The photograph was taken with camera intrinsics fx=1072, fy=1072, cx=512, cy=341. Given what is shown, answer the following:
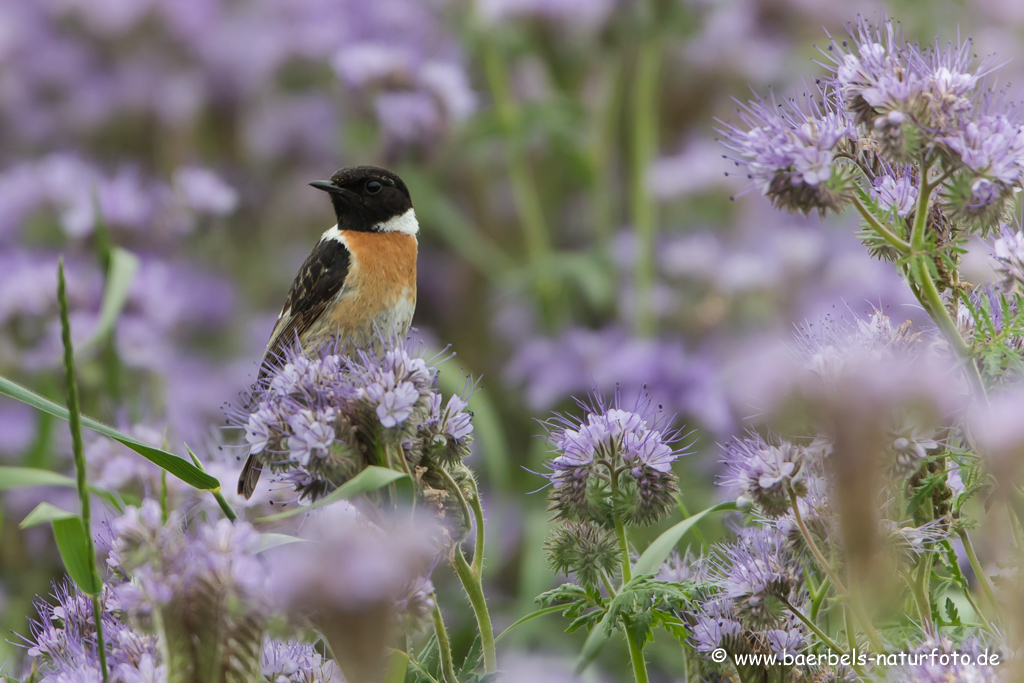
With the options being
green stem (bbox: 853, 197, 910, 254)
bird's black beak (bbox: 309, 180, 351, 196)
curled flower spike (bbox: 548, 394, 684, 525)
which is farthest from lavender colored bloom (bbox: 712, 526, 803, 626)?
bird's black beak (bbox: 309, 180, 351, 196)

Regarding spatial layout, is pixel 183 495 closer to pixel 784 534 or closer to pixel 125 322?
pixel 784 534

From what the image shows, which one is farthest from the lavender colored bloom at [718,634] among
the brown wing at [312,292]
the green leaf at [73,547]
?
the brown wing at [312,292]

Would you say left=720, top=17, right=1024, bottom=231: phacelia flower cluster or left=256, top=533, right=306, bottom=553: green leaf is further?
left=720, top=17, right=1024, bottom=231: phacelia flower cluster

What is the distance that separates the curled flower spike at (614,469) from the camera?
1.61 meters

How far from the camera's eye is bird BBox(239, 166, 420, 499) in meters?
3.04

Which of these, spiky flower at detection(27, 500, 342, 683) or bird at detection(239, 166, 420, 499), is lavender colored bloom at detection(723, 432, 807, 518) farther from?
bird at detection(239, 166, 420, 499)

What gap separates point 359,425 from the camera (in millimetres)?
1562

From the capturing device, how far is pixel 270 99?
6.13m

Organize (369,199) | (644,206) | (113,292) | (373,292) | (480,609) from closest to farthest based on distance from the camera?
(480,609) < (113,292) < (373,292) < (369,199) < (644,206)

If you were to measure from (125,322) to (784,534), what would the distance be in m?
3.00

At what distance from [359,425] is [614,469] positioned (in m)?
0.39

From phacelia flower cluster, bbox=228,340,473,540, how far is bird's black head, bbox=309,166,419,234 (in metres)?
1.66

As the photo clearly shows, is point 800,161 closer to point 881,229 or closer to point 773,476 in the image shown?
point 881,229

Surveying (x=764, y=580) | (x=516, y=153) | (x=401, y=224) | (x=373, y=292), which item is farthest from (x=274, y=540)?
(x=516, y=153)
